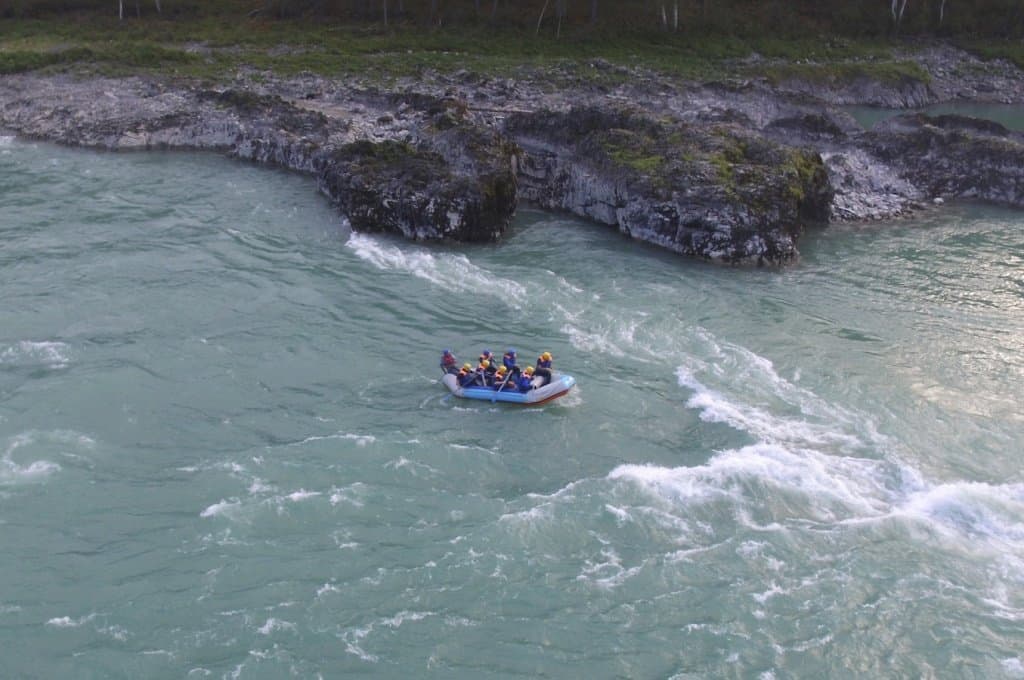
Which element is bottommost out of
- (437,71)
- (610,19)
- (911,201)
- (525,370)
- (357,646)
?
(357,646)

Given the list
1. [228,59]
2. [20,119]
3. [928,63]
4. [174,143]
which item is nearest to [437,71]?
[228,59]

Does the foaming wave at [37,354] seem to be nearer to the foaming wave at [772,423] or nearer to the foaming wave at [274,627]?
the foaming wave at [274,627]

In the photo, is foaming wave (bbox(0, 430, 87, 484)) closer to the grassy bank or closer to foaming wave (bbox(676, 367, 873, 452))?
foaming wave (bbox(676, 367, 873, 452))

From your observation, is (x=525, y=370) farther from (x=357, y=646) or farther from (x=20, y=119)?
(x=20, y=119)

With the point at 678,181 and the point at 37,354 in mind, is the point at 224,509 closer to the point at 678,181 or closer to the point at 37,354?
the point at 37,354

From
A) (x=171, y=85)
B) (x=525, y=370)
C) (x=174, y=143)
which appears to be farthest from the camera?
(x=171, y=85)

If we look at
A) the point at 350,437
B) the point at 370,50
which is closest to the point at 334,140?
the point at 370,50

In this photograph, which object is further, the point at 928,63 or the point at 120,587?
the point at 928,63
